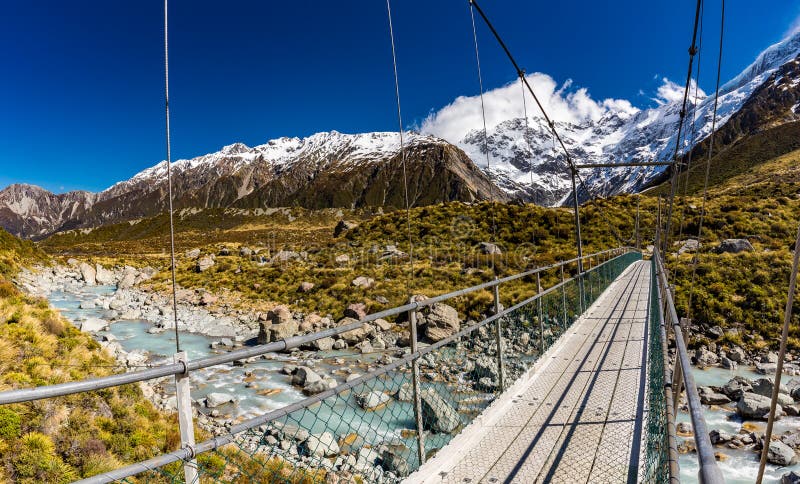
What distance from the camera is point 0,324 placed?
10172mm

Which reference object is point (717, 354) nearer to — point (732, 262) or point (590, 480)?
Answer: point (732, 262)

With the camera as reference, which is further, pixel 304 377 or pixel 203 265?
pixel 203 265

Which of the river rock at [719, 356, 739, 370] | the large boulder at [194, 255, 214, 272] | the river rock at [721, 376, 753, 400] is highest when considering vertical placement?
the large boulder at [194, 255, 214, 272]

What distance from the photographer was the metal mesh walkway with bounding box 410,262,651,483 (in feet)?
11.4

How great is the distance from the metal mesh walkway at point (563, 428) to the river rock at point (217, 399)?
791 cm

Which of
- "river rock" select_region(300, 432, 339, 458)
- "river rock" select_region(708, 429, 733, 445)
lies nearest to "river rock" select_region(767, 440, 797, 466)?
"river rock" select_region(708, 429, 733, 445)

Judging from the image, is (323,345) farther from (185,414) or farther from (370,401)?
(185,414)

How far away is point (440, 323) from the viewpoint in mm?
14438

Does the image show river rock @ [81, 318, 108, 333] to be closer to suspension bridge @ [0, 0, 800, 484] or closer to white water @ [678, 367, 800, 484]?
suspension bridge @ [0, 0, 800, 484]

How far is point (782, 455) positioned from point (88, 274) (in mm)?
44716

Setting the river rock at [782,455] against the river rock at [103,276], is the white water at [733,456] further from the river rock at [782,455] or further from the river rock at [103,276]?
the river rock at [103,276]

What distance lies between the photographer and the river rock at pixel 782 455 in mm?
7047

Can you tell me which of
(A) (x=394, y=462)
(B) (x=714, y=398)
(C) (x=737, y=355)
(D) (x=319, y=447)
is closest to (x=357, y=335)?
(D) (x=319, y=447)

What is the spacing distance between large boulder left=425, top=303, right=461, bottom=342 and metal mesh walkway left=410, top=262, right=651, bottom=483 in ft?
23.1
